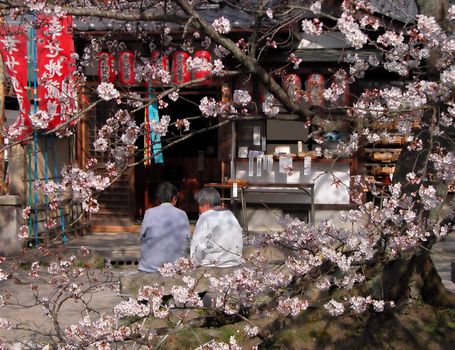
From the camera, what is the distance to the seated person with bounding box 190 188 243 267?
6.61m

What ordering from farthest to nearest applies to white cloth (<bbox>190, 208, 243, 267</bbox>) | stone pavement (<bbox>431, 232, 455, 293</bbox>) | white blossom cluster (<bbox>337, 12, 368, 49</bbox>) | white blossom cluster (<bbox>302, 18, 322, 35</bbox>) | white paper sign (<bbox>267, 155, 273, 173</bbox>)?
white paper sign (<bbox>267, 155, 273, 173</bbox>) → stone pavement (<bbox>431, 232, 455, 293</bbox>) → white cloth (<bbox>190, 208, 243, 267</bbox>) → white blossom cluster (<bbox>302, 18, 322, 35</bbox>) → white blossom cluster (<bbox>337, 12, 368, 49</bbox>)

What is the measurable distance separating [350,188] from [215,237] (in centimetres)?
186

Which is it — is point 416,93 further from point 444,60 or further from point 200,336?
point 200,336

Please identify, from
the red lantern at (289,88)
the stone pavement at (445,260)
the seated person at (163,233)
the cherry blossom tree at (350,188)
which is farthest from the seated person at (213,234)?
the stone pavement at (445,260)

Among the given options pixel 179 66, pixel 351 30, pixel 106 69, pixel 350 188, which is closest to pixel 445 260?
pixel 179 66

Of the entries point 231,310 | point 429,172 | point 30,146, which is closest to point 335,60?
point 30,146

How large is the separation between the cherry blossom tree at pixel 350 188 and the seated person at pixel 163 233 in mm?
908

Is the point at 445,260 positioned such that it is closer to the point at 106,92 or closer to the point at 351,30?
the point at 351,30

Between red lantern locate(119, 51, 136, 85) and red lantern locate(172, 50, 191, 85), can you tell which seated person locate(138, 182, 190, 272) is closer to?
red lantern locate(172, 50, 191, 85)

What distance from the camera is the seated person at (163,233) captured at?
6.77 meters

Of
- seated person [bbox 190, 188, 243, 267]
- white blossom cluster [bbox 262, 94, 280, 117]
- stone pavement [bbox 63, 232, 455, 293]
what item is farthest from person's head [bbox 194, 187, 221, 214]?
stone pavement [bbox 63, 232, 455, 293]

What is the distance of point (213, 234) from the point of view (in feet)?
21.8

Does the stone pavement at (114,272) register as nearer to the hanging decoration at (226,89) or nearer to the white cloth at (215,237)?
the white cloth at (215,237)

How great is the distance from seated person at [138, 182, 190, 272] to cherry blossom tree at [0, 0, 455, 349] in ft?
2.98
